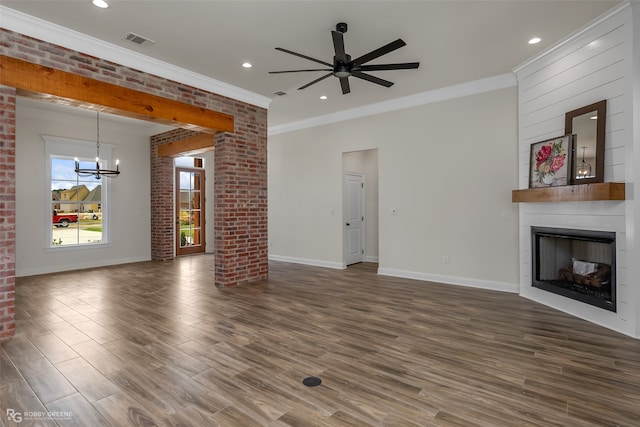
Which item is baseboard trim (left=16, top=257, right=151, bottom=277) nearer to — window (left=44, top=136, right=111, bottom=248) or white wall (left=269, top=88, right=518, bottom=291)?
window (left=44, top=136, right=111, bottom=248)

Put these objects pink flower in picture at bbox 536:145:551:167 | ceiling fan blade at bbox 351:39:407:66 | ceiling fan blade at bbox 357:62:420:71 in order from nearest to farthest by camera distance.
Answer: ceiling fan blade at bbox 351:39:407:66, ceiling fan blade at bbox 357:62:420:71, pink flower in picture at bbox 536:145:551:167

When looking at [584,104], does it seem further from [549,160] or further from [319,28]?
[319,28]

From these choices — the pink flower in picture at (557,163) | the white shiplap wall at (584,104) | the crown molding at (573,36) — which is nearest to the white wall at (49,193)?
the crown molding at (573,36)

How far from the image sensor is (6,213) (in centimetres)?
312

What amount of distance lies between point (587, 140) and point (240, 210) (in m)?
4.71

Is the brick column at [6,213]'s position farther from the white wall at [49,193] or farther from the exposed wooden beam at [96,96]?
the white wall at [49,193]

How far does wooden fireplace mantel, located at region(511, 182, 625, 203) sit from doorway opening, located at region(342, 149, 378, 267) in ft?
11.0

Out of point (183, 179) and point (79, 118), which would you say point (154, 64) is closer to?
point (79, 118)

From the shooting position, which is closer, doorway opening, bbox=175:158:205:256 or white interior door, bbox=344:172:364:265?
white interior door, bbox=344:172:364:265

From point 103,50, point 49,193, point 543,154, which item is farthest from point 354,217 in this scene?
→ point 49,193

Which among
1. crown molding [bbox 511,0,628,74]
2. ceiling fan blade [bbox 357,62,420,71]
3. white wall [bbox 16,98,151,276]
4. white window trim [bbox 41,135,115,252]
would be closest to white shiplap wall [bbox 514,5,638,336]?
crown molding [bbox 511,0,628,74]

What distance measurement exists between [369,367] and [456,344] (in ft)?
3.14

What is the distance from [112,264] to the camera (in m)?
7.32

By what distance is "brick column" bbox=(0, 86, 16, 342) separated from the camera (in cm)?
308
